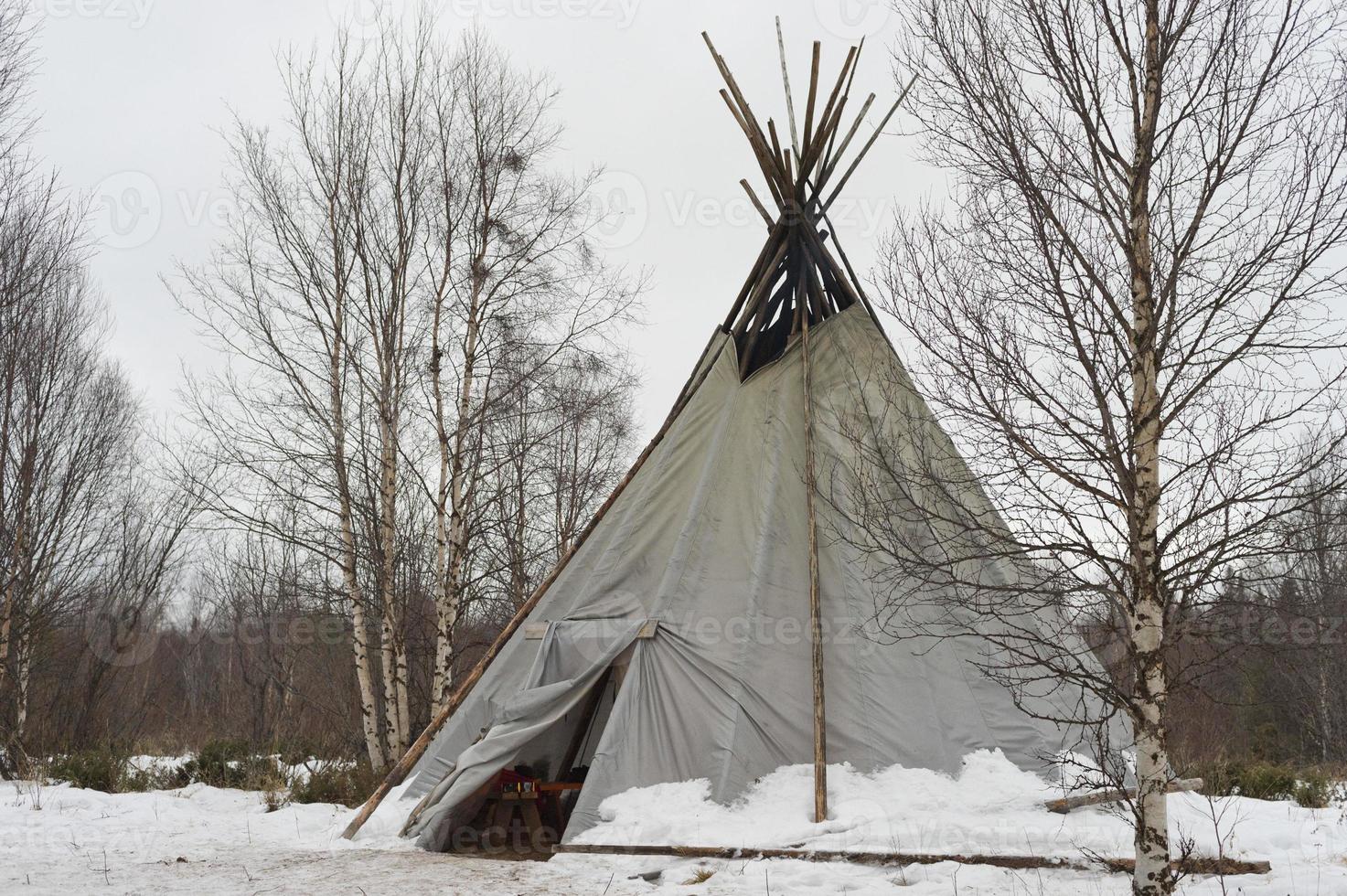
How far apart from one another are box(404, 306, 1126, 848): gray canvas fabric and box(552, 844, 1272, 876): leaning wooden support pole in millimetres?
461

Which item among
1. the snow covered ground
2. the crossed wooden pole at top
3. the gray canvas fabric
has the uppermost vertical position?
the crossed wooden pole at top

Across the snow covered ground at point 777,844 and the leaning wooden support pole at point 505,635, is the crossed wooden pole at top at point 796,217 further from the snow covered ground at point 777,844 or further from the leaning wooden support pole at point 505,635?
the snow covered ground at point 777,844

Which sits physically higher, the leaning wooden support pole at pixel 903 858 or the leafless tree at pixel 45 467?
the leafless tree at pixel 45 467

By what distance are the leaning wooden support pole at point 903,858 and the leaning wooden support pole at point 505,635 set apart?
174 cm

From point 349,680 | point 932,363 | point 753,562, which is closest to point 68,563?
point 349,680

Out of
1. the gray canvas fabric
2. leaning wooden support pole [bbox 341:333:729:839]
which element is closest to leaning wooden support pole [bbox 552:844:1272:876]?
the gray canvas fabric

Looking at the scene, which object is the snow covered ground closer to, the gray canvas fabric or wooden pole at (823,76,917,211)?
the gray canvas fabric

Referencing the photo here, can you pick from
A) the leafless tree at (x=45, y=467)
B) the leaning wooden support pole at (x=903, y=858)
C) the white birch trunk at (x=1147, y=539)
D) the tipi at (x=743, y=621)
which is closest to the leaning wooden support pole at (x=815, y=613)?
the tipi at (x=743, y=621)

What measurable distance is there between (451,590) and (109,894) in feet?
15.7

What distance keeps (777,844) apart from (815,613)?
5.27ft

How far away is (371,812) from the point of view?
23.2ft

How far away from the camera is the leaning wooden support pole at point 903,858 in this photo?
16.6 feet

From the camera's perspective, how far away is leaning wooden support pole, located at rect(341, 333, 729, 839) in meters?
7.20

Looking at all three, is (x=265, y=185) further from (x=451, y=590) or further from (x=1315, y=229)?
(x=1315, y=229)
